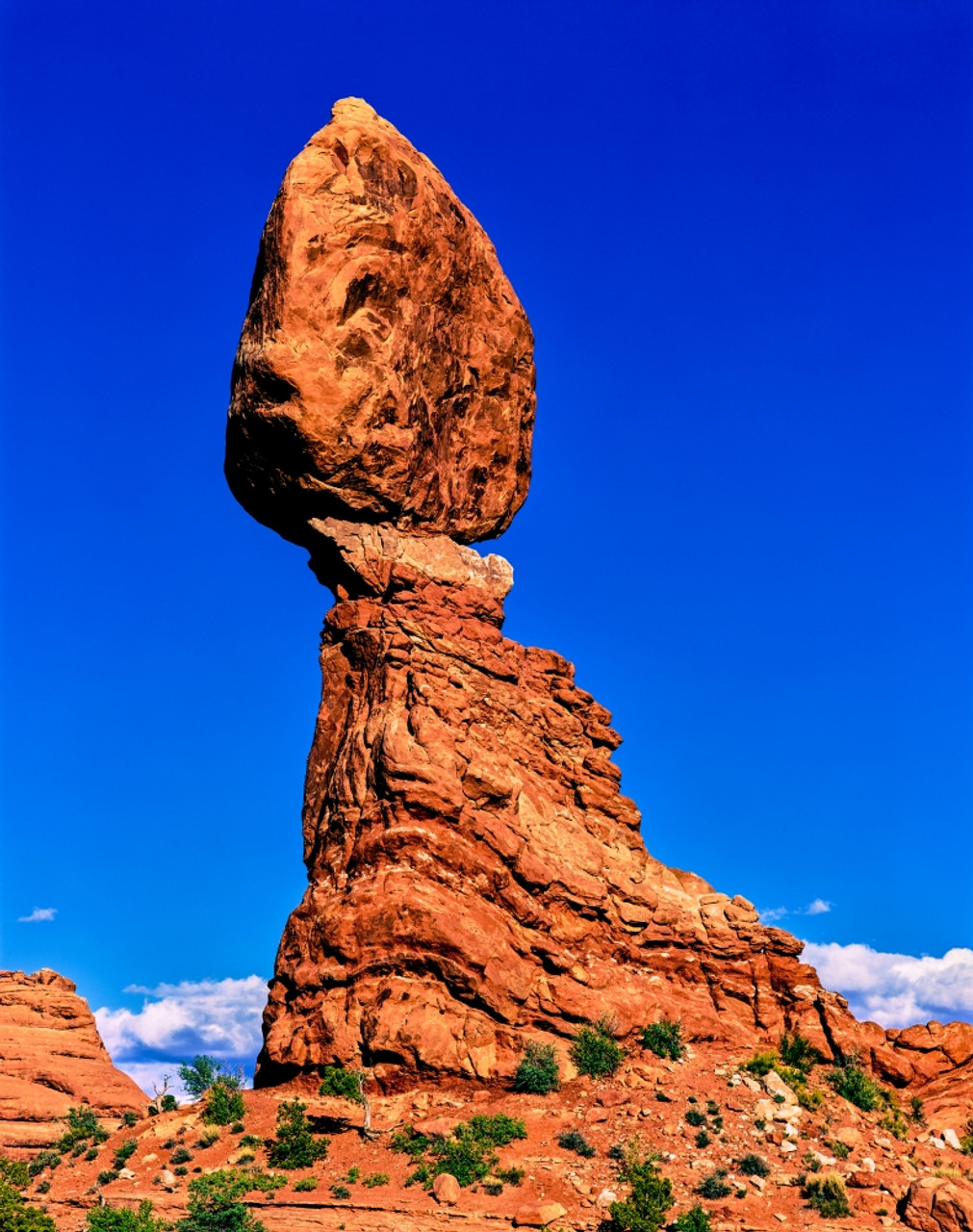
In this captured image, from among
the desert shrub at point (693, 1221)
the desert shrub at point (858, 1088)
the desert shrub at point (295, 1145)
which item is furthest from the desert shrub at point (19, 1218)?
the desert shrub at point (858, 1088)

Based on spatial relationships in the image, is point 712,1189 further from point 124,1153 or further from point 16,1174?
point 16,1174

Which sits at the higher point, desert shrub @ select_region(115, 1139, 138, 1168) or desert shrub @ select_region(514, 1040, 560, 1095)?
desert shrub @ select_region(514, 1040, 560, 1095)

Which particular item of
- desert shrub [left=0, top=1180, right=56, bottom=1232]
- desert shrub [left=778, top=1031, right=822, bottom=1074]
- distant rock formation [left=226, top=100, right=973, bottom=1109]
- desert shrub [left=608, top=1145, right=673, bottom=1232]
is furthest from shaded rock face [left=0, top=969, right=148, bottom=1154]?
desert shrub [left=778, top=1031, right=822, bottom=1074]

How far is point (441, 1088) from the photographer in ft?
114

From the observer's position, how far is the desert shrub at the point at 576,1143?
3322cm

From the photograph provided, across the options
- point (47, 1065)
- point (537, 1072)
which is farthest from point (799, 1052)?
point (47, 1065)

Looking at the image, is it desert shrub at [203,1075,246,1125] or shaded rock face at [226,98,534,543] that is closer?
desert shrub at [203,1075,246,1125]

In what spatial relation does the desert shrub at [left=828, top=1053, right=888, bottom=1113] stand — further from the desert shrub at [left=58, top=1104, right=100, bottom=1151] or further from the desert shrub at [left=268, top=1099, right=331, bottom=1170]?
the desert shrub at [left=58, top=1104, right=100, bottom=1151]

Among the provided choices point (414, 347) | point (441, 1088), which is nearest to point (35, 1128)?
point (441, 1088)

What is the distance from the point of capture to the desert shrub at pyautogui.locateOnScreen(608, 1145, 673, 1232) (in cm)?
3038

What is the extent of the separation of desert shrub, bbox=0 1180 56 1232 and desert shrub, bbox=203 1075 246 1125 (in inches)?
188

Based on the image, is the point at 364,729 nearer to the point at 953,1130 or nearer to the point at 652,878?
the point at 652,878

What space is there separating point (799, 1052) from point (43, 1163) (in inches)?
821

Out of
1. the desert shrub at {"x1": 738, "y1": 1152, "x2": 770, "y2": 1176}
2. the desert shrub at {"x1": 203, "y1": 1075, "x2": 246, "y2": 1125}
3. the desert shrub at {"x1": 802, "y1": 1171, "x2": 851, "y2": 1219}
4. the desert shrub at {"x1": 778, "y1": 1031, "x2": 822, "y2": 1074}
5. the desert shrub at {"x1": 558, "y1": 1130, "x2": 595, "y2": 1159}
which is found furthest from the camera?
the desert shrub at {"x1": 778, "y1": 1031, "x2": 822, "y2": 1074}
